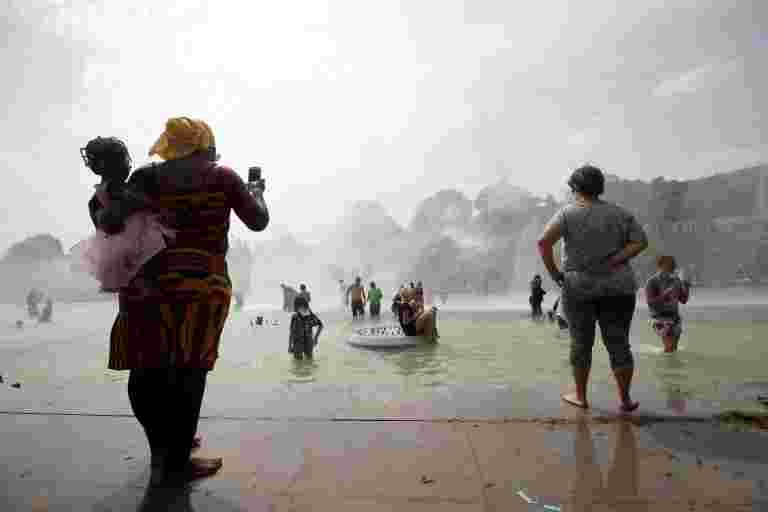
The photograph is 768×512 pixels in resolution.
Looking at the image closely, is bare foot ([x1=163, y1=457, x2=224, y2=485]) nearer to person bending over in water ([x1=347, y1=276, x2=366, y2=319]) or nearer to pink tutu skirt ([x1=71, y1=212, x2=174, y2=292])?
pink tutu skirt ([x1=71, y1=212, x2=174, y2=292])

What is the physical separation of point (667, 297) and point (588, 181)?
14.8 ft

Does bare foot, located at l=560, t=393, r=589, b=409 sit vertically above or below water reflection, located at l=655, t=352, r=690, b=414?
above

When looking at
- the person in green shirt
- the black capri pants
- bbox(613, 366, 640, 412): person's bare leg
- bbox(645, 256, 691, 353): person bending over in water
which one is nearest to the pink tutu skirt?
the black capri pants

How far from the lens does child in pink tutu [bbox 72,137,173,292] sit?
2.37m

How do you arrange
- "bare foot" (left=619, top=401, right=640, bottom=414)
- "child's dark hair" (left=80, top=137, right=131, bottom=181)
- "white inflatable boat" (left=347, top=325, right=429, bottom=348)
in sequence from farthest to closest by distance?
"white inflatable boat" (left=347, top=325, right=429, bottom=348)
"bare foot" (left=619, top=401, right=640, bottom=414)
"child's dark hair" (left=80, top=137, right=131, bottom=181)

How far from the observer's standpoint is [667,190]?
4594 cm

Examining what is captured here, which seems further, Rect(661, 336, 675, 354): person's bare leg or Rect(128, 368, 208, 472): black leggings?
Rect(661, 336, 675, 354): person's bare leg

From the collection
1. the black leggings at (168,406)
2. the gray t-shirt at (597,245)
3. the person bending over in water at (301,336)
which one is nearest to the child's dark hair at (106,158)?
the black leggings at (168,406)

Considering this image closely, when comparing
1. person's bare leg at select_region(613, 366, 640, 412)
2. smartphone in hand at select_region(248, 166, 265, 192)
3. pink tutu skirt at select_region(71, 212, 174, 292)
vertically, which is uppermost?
smartphone in hand at select_region(248, 166, 265, 192)

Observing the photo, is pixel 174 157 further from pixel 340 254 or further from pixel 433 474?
pixel 340 254

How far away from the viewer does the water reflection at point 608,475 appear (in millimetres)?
2105

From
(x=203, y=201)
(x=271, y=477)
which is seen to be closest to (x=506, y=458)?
(x=271, y=477)

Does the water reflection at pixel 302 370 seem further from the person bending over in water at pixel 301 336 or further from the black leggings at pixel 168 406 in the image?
the black leggings at pixel 168 406

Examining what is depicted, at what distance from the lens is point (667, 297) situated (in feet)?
23.3
